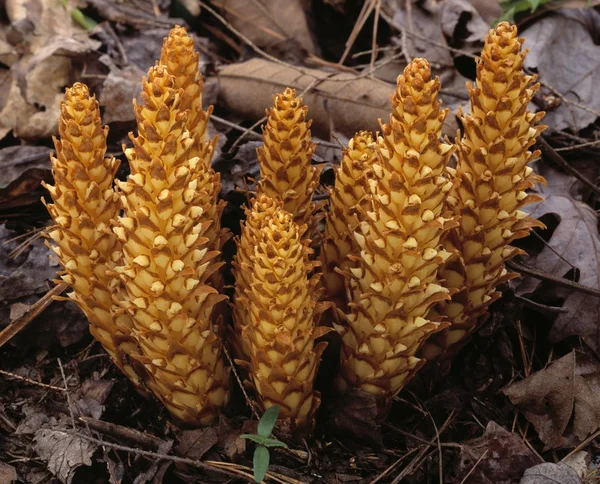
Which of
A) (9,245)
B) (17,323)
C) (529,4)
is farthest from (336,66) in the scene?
(17,323)

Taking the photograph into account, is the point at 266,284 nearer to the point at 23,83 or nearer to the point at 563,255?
the point at 563,255

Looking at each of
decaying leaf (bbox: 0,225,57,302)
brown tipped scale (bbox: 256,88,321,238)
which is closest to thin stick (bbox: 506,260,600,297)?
brown tipped scale (bbox: 256,88,321,238)

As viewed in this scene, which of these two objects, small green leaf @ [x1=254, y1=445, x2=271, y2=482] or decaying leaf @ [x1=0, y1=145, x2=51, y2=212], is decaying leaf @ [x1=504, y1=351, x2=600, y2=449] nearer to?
small green leaf @ [x1=254, y1=445, x2=271, y2=482]

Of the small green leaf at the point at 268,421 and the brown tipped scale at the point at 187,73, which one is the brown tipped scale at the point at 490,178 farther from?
the brown tipped scale at the point at 187,73

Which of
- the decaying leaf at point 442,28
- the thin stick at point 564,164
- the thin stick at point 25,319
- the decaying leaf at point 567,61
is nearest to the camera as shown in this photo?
the thin stick at point 25,319

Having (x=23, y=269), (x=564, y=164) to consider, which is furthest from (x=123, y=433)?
(x=564, y=164)

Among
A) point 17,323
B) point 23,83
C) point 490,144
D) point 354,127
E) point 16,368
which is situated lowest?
point 16,368

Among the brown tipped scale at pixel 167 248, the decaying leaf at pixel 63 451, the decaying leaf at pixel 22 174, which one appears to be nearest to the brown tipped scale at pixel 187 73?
the brown tipped scale at pixel 167 248
